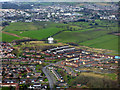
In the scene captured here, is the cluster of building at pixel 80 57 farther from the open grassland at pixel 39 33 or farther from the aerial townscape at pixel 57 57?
the open grassland at pixel 39 33

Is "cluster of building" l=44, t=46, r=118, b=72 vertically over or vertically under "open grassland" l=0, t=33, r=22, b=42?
under

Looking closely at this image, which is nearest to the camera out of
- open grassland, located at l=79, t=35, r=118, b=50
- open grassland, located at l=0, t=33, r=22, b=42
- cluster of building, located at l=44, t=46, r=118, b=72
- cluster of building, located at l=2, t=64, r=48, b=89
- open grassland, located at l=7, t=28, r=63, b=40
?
cluster of building, located at l=2, t=64, r=48, b=89

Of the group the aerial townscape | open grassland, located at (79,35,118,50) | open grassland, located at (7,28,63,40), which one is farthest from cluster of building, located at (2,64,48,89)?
open grassland, located at (7,28,63,40)

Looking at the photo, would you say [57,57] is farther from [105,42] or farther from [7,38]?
[7,38]

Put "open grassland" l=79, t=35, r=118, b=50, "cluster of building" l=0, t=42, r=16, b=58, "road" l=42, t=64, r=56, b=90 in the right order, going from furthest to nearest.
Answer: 1. "open grassland" l=79, t=35, r=118, b=50
2. "cluster of building" l=0, t=42, r=16, b=58
3. "road" l=42, t=64, r=56, b=90

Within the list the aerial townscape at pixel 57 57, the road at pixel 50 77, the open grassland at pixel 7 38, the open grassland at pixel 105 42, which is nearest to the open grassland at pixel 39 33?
the aerial townscape at pixel 57 57

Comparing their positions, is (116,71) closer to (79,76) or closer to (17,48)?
(79,76)

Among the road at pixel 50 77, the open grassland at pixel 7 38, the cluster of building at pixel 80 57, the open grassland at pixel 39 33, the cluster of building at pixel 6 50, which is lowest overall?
the road at pixel 50 77

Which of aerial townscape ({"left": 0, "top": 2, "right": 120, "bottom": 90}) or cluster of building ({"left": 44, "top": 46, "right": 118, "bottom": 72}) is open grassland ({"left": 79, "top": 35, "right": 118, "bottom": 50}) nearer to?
aerial townscape ({"left": 0, "top": 2, "right": 120, "bottom": 90})
